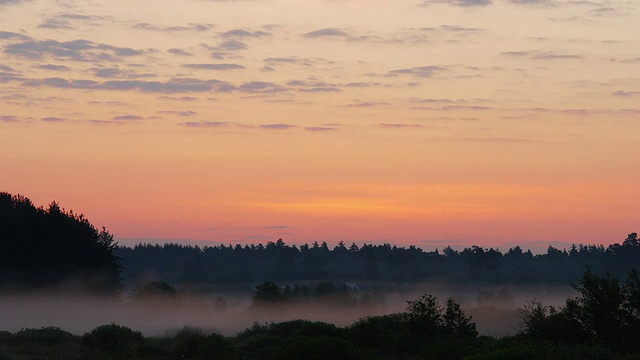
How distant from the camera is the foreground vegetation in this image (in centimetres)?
4188

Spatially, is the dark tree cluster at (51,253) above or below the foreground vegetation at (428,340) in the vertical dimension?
above

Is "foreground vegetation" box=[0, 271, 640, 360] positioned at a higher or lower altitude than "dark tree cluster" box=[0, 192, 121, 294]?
lower

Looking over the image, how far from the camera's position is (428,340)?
51250 millimetres

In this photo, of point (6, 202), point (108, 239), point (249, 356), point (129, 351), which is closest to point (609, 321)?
point (249, 356)

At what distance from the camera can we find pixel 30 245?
10381 cm

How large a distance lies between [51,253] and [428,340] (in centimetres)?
6647

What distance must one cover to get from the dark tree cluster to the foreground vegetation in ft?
162

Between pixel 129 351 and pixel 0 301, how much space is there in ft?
184

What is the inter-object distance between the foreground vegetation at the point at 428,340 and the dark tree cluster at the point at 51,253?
162 ft

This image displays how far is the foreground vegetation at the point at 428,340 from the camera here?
4188cm

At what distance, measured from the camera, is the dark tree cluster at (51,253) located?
10312 cm

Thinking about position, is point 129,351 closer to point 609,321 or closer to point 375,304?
point 609,321

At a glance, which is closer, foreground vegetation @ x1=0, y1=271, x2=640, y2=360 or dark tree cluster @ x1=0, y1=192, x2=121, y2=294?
foreground vegetation @ x1=0, y1=271, x2=640, y2=360

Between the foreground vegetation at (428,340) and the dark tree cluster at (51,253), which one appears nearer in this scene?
the foreground vegetation at (428,340)
